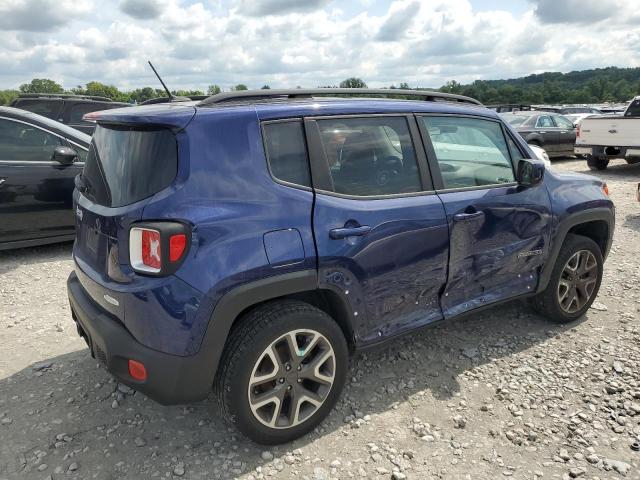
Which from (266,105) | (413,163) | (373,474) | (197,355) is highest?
(266,105)

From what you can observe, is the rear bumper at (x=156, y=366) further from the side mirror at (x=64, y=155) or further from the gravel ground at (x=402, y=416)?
the side mirror at (x=64, y=155)

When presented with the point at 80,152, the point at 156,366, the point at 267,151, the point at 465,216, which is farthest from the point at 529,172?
the point at 80,152

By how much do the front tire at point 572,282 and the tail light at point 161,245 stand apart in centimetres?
293

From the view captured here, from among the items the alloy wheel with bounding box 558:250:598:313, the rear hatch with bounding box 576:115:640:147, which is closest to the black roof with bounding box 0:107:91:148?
the alloy wheel with bounding box 558:250:598:313

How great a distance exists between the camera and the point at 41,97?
10.2 metres

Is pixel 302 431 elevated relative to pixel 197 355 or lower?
lower

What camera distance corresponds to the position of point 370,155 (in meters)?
2.98

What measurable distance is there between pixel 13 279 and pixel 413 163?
4270 mm

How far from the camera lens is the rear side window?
1004 cm

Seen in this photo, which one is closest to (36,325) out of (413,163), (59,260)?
(59,260)

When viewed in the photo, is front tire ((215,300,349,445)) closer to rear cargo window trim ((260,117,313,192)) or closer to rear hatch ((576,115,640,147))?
rear cargo window trim ((260,117,313,192))

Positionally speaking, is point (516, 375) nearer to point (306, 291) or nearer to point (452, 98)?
point (306, 291)

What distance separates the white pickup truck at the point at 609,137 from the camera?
11336mm

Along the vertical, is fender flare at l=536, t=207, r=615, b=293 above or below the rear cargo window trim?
below
